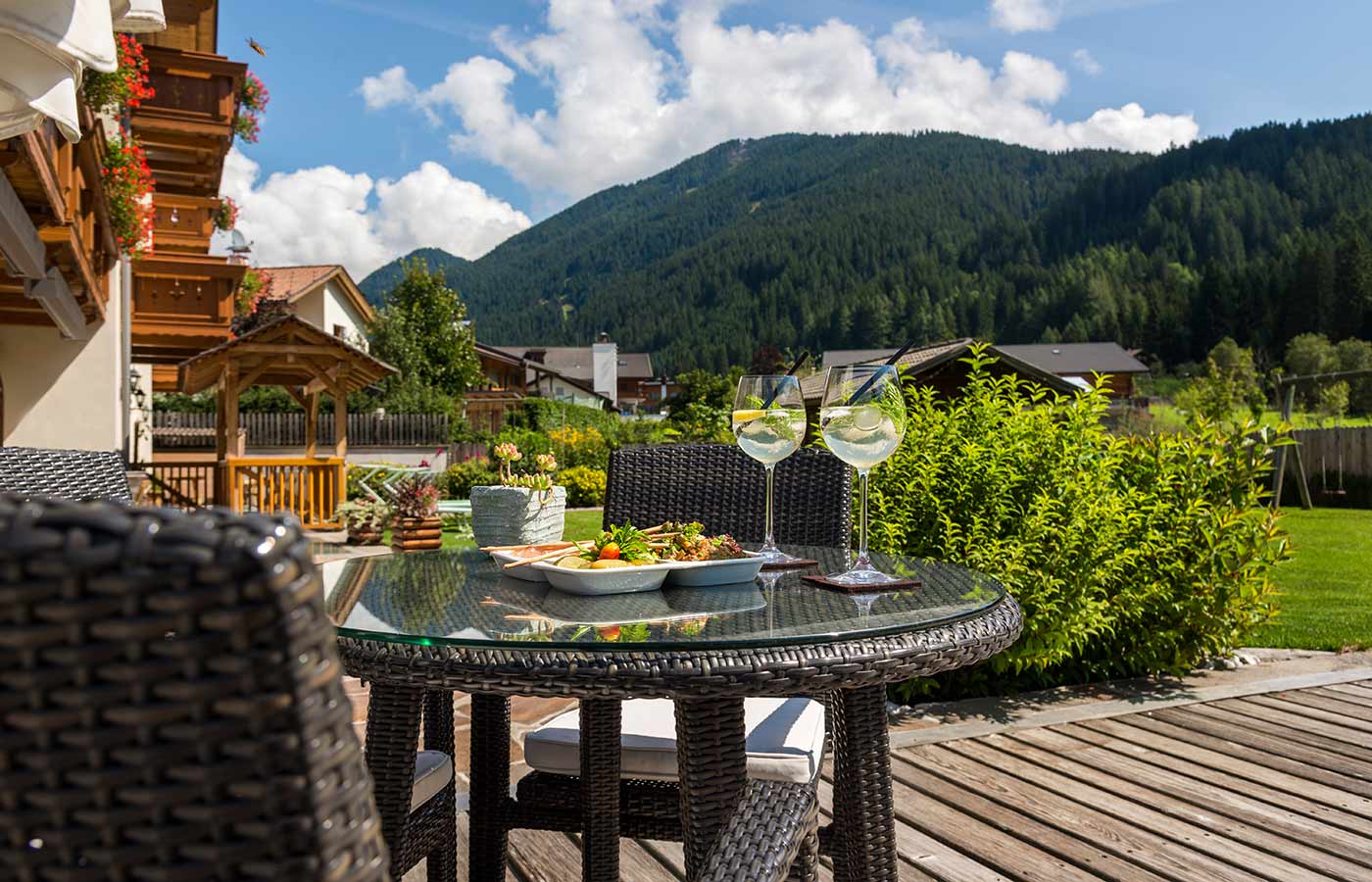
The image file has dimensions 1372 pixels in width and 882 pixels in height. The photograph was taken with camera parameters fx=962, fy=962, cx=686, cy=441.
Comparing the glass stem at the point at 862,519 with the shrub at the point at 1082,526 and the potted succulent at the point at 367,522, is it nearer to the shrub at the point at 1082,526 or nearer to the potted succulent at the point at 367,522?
the shrub at the point at 1082,526

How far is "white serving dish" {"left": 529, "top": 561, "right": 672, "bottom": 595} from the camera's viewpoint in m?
1.43

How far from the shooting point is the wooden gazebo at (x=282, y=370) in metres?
10.5

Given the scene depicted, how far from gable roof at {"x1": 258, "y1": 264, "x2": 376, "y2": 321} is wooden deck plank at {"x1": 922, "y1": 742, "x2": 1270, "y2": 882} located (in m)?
27.1

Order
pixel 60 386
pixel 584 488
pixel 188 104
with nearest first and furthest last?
pixel 60 386 < pixel 188 104 < pixel 584 488

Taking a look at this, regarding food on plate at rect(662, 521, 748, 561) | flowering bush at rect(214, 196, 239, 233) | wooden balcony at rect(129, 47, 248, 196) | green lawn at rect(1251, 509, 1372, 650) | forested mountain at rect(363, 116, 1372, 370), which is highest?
forested mountain at rect(363, 116, 1372, 370)

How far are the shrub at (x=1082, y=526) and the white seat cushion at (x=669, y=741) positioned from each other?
1.90m

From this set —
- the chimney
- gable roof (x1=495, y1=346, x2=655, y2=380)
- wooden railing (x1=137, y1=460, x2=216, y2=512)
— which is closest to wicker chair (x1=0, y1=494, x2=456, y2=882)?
wooden railing (x1=137, y1=460, x2=216, y2=512)

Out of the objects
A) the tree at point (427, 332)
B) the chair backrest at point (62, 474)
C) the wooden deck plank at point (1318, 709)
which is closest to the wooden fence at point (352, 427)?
the tree at point (427, 332)

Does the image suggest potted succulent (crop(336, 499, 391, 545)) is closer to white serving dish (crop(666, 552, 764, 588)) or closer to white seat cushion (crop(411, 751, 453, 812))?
white seat cushion (crop(411, 751, 453, 812))

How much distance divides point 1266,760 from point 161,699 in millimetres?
3420

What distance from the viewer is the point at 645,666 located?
1103 mm

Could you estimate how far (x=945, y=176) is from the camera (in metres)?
119

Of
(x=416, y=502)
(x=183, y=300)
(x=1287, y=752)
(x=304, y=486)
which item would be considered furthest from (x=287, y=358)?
(x=1287, y=752)

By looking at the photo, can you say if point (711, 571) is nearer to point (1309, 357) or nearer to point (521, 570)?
point (521, 570)
